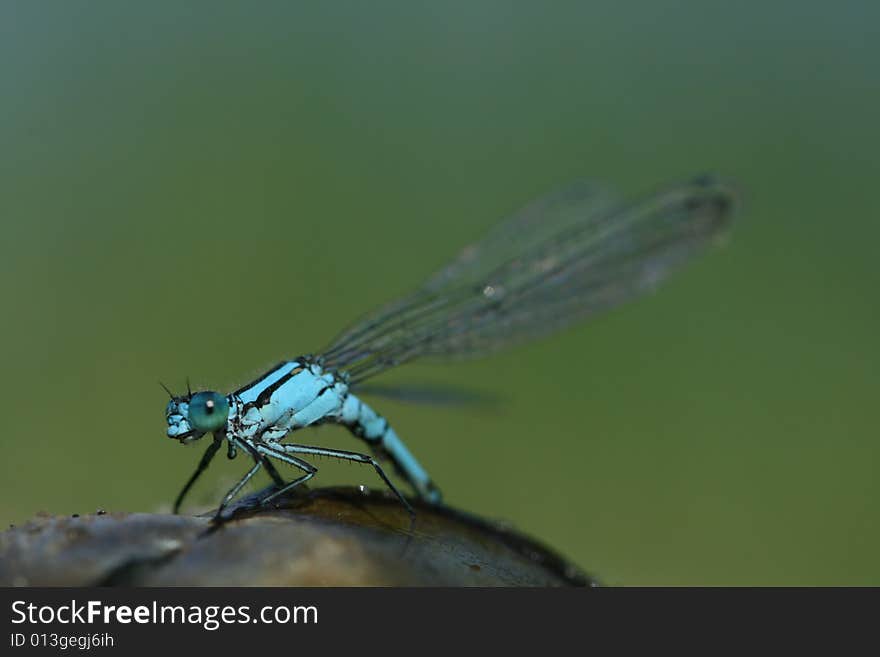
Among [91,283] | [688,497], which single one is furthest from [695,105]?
[91,283]

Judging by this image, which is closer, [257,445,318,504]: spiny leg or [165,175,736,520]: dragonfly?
[257,445,318,504]: spiny leg

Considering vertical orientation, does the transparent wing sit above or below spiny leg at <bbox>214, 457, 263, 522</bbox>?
above

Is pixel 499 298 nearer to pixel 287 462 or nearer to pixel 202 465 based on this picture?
pixel 287 462

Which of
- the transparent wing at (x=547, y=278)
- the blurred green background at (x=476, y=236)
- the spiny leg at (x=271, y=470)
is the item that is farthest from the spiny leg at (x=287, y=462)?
the transparent wing at (x=547, y=278)

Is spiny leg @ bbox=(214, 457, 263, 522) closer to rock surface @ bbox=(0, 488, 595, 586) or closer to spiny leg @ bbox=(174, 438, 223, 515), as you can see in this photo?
rock surface @ bbox=(0, 488, 595, 586)

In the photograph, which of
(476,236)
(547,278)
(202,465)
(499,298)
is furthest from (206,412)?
(476,236)

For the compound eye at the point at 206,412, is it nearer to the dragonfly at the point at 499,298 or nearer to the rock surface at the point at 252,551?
the dragonfly at the point at 499,298

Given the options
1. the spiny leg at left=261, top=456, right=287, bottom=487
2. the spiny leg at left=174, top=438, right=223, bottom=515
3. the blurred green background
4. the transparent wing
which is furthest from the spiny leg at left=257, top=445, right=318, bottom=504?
the transparent wing

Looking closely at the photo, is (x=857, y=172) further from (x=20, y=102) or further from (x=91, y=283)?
(x=20, y=102)

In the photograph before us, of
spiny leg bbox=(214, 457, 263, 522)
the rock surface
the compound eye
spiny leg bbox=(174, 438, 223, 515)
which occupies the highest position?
the compound eye
